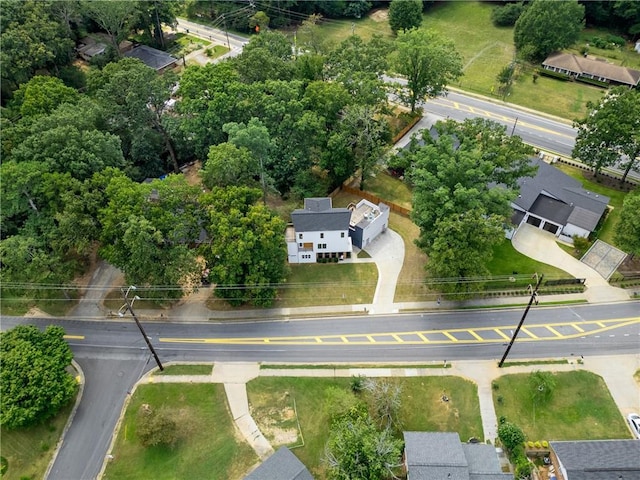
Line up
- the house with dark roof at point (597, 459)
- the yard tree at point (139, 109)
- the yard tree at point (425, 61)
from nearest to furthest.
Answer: the house with dark roof at point (597, 459), the yard tree at point (139, 109), the yard tree at point (425, 61)

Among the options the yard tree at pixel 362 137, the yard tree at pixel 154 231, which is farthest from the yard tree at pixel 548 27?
the yard tree at pixel 154 231

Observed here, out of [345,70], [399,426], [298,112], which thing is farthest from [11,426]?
[345,70]

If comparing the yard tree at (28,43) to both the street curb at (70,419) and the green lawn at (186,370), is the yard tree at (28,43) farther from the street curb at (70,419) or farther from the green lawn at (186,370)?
the green lawn at (186,370)

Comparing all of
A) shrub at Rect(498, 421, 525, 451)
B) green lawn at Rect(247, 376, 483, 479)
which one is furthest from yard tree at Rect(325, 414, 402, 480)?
shrub at Rect(498, 421, 525, 451)

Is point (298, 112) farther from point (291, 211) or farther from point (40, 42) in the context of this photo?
point (40, 42)

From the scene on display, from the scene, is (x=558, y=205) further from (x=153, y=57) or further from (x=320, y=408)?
(x=153, y=57)
